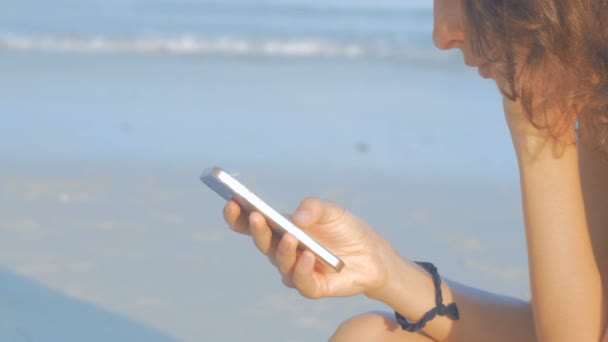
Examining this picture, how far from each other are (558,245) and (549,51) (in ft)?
0.91

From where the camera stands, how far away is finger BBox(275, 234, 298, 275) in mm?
1441

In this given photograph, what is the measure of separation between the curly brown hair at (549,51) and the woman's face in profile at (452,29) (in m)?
0.03

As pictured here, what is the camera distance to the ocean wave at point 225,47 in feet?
24.8

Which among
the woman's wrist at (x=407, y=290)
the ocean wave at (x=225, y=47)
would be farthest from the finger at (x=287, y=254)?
the ocean wave at (x=225, y=47)

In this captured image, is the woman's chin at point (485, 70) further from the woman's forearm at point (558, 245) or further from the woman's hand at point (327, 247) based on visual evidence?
the woman's hand at point (327, 247)

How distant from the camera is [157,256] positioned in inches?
124

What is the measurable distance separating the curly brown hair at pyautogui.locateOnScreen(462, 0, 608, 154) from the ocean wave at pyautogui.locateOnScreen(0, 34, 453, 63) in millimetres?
5811

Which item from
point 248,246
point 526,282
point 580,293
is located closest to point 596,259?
point 580,293

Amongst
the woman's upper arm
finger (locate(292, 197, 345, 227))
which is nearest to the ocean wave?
the woman's upper arm

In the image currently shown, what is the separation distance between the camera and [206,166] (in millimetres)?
4191

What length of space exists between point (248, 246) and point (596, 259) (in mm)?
1670

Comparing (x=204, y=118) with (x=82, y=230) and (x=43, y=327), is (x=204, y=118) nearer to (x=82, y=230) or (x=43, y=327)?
(x=82, y=230)

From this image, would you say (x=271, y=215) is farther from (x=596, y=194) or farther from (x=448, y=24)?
(x=596, y=194)

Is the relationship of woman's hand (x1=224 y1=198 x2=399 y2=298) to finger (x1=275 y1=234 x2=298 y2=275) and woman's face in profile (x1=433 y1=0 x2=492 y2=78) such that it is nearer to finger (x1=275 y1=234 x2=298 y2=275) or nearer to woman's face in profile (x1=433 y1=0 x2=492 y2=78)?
finger (x1=275 y1=234 x2=298 y2=275)
